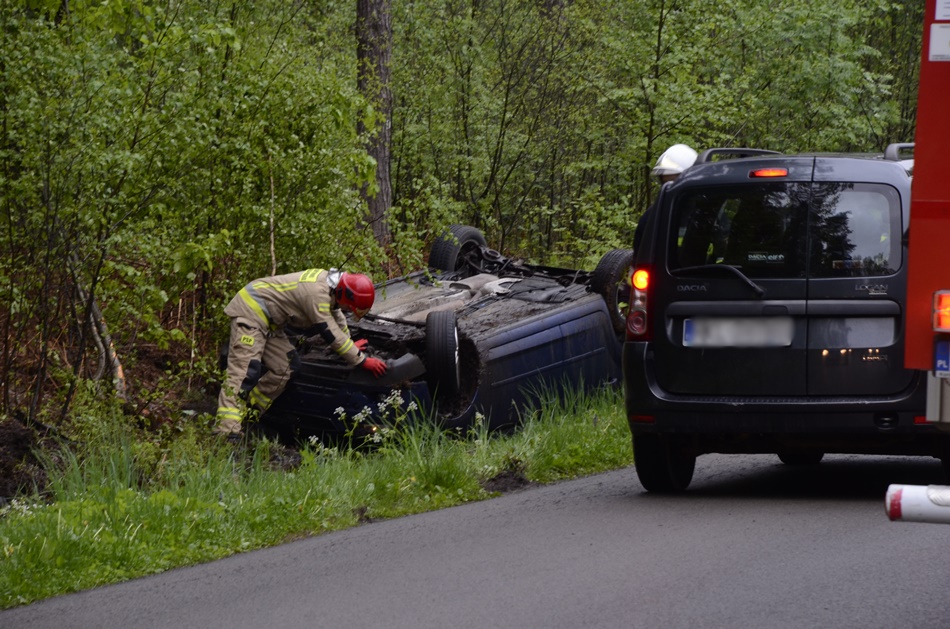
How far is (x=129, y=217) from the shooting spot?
388 inches

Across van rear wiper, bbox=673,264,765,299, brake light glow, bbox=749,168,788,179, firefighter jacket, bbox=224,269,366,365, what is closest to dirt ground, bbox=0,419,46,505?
firefighter jacket, bbox=224,269,366,365

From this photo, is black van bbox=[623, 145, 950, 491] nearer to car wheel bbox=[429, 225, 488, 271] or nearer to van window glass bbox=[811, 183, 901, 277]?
van window glass bbox=[811, 183, 901, 277]

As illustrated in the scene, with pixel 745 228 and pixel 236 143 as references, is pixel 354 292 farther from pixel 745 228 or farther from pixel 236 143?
pixel 745 228

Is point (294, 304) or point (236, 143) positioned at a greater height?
point (236, 143)

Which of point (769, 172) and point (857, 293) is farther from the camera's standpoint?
point (769, 172)

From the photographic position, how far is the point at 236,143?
10.8 meters

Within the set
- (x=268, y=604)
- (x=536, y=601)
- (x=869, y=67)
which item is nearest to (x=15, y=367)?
(x=268, y=604)

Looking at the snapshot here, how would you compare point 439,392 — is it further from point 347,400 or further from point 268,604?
point 268,604

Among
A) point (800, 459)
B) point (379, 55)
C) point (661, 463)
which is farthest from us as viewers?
point (379, 55)

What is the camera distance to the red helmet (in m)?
10.4

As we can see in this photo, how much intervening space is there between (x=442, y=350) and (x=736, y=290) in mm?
3287

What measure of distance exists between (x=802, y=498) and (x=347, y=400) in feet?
12.4

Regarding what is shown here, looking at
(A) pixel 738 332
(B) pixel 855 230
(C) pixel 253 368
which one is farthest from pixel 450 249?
(B) pixel 855 230

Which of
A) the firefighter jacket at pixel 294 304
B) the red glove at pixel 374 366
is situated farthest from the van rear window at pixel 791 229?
Result: the firefighter jacket at pixel 294 304
